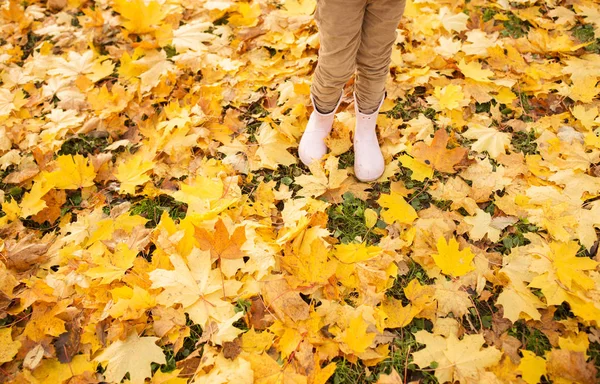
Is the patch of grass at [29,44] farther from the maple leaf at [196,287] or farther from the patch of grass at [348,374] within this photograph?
the patch of grass at [348,374]

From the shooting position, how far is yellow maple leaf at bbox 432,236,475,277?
1.71 metres

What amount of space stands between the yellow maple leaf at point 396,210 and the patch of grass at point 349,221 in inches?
4.0

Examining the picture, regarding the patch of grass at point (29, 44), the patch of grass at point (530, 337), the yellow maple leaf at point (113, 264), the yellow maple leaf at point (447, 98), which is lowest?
the patch of grass at point (530, 337)

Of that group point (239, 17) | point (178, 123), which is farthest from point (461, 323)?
point (239, 17)

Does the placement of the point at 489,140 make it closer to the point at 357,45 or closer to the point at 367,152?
the point at 367,152

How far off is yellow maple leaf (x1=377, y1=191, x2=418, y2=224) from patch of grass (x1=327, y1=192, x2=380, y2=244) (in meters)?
0.10

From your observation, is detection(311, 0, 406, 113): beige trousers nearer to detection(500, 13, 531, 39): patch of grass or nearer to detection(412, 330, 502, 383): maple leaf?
detection(412, 330, 502, 383): maple leaf

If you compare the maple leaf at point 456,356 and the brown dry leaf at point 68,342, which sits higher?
the brown dry leaf at point 68,342

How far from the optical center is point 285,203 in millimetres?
1956

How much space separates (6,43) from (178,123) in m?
1.67

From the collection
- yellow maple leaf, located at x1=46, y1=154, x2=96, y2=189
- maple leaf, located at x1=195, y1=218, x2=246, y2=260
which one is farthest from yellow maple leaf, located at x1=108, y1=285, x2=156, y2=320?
yellow maple leaf, located at x1=46, y1=154, x2=96, y2=189

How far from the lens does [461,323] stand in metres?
1.62

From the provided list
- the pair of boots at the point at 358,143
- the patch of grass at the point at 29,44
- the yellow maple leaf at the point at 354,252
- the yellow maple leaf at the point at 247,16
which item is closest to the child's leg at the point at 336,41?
the pair of boots at the point at 358,143

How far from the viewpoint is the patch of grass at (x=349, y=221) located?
1895 millimetres
